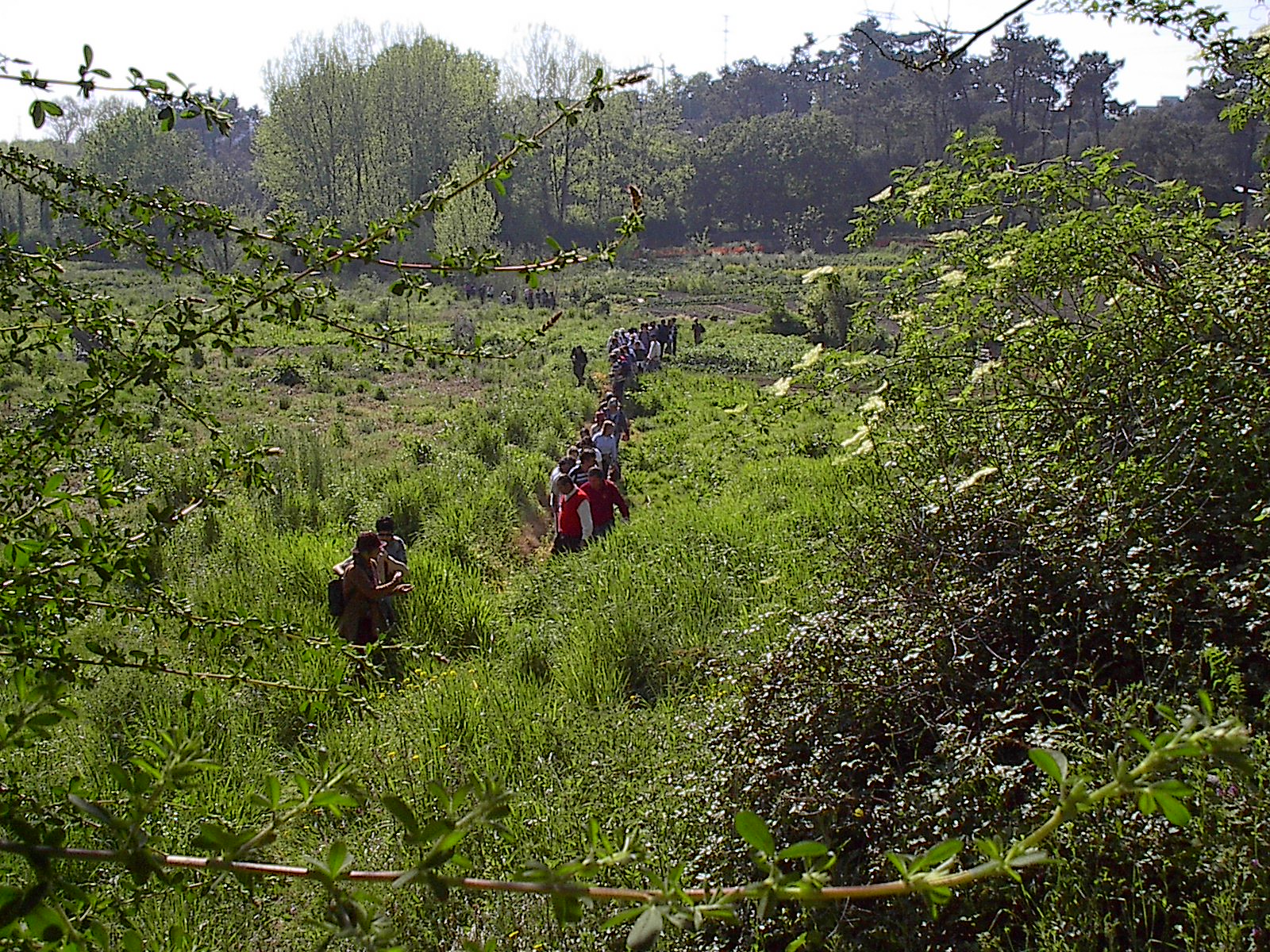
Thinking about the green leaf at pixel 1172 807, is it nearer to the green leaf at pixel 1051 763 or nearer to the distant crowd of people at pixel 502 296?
the green leaf at pixel 1051 763

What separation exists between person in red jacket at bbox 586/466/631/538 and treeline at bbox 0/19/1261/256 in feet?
107

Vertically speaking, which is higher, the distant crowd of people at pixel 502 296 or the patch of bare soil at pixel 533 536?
the distant crowd of people at pixel 502 296

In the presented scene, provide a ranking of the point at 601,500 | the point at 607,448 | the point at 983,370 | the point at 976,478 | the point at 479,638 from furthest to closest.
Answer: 1. the point at 607,448
2. the point at 601,500
3. the point at 479,638
4. the point at 983,370
5. the point at 976,478

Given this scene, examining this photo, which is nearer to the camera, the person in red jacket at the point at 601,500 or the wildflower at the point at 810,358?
the wildflower at the point at 810,358

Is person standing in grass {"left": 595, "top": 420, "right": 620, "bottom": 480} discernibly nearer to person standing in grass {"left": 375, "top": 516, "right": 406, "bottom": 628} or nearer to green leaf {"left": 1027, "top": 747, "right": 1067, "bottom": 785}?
person standing in grass {"left": 375, "top": 516, "right": 406, "bottom": 628}

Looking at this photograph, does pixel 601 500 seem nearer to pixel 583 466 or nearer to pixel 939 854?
pixel 583 466

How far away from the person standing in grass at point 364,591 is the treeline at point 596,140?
3499 cm

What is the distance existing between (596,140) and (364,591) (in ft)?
168

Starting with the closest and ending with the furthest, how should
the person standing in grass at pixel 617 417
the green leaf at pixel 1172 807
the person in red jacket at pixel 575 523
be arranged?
the green leaf at pixel 1172 807 → the person in red jacket at pixel 575 523 → the person standing in grass at pixel 617 417

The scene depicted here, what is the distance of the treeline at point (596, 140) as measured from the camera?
4806cm

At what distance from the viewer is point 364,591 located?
248 inches

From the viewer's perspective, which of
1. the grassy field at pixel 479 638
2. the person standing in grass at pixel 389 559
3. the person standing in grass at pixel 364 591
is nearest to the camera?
the grassy field at pixel 479 638

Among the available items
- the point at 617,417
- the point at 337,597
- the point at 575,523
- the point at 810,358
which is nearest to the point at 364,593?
the point at 337,597

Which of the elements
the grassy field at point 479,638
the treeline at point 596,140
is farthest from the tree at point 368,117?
the grassy field at point 479,638
